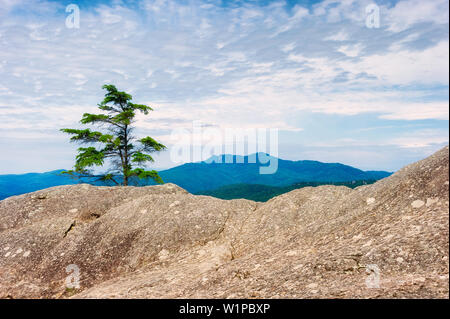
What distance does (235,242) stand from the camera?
15156mm

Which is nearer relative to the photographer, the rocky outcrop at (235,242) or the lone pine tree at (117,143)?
the rocky outcrop at (235,242)

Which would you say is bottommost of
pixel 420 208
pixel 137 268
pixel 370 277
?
pixel 137 268

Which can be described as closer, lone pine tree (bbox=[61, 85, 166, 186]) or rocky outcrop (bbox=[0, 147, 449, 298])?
rocky outcrop (bbox=[0, 147, 449, 298])

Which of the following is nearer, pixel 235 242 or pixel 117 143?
pixel 235 242

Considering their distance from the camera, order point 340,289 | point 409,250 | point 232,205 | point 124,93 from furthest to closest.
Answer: point 124,93 < point 232,205 < point 409,250 < point 340,289

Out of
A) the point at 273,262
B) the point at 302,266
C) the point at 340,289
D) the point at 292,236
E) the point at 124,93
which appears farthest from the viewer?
the point at 124,93

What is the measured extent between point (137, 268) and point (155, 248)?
4.36 feet

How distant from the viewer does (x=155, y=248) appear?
48.9 ft

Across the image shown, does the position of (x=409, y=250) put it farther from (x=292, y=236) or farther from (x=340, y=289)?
(x=292, y=236)

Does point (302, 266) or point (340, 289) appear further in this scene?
point (302, 266)

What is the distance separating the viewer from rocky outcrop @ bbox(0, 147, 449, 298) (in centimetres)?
866

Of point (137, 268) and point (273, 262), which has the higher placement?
point (273, 262)

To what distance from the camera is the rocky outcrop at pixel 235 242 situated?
28.4 ft

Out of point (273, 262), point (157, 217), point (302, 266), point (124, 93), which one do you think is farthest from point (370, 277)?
point (124, 93)
